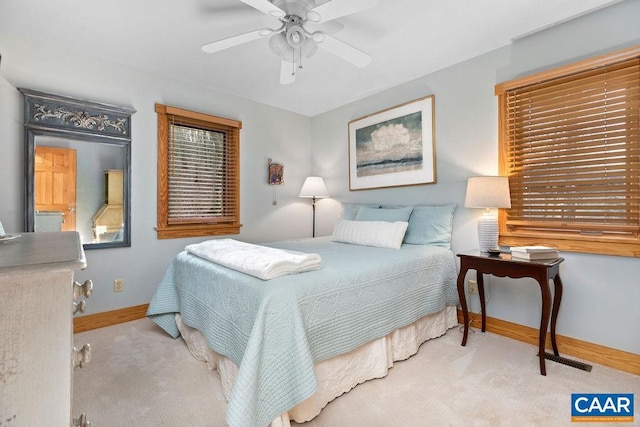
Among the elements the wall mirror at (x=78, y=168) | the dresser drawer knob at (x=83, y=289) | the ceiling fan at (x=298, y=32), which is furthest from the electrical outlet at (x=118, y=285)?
the dresser drawer knob at (x=83, y=289)

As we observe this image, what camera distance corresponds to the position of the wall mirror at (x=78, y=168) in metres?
2.40

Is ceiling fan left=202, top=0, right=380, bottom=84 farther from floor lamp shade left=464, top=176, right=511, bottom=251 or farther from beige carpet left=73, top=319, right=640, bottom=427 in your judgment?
beige carpet left=73, top=319, right=640, bottom=427

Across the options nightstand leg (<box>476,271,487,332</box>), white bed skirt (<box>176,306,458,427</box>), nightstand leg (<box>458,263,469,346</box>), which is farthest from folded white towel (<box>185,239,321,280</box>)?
nightstand leg (<box>476,271,487,332</box>)

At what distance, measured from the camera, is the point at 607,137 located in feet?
6.61

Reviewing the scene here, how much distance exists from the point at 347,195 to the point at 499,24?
2.28 meters

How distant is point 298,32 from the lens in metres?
1.86

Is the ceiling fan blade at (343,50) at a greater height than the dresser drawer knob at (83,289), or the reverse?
the ceiling fan blade at (343,50)

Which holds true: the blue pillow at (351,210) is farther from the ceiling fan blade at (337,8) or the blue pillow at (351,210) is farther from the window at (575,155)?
the ceiling fan blade at (337,8)

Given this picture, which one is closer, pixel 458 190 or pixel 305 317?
pixel 305 317

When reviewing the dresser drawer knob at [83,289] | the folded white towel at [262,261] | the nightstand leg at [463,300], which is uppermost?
the dresser drawer knob at [83,289]

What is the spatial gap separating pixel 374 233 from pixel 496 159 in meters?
1.20

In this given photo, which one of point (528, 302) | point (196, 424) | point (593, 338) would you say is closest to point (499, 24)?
point (528, 302)

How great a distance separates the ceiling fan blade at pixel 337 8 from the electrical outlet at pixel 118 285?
2.73m

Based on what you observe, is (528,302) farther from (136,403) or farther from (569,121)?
(136,403)
